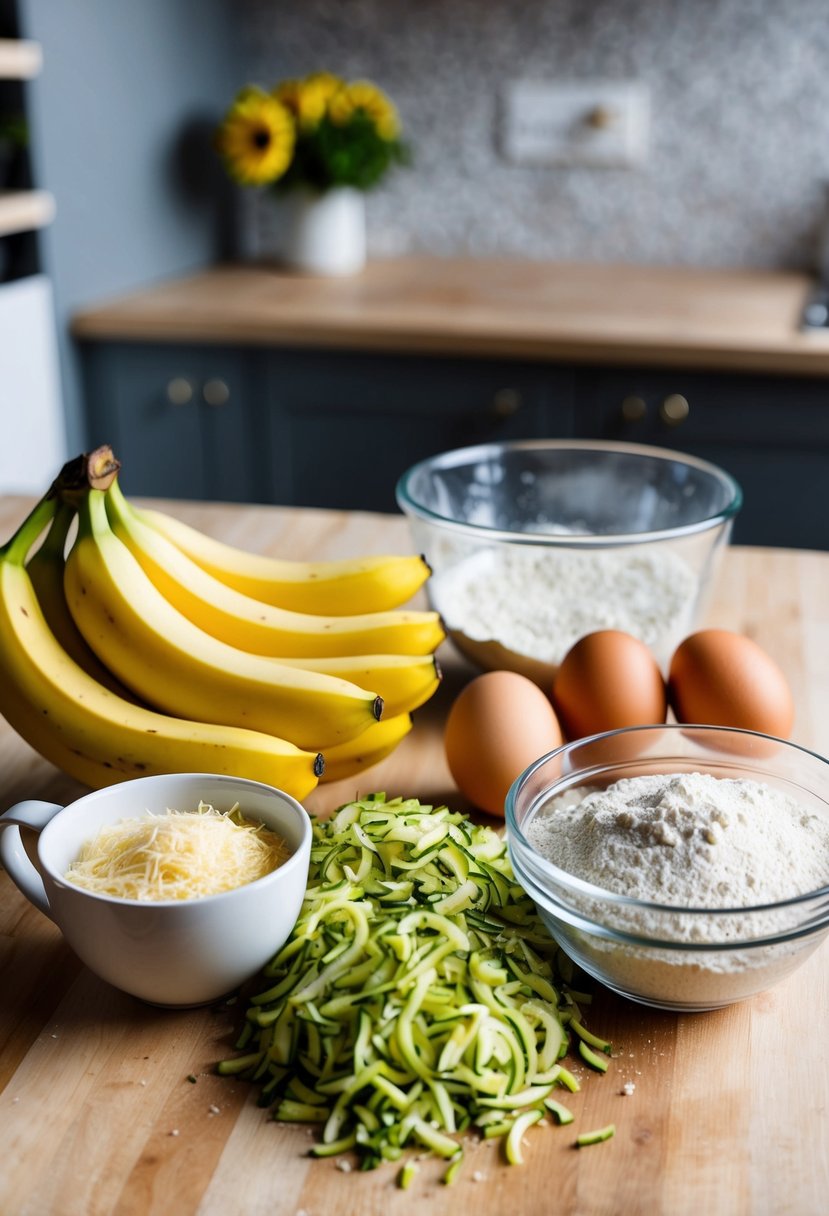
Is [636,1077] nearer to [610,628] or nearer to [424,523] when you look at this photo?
[610,628]

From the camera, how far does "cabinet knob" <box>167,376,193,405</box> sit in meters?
2.41

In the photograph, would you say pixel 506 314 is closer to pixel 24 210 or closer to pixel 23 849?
pixel 24 210

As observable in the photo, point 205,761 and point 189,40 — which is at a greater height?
point 189,40

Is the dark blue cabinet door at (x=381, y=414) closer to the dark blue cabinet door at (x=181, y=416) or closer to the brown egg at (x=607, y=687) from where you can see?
the dark blue cabinet door at (x=181, y=416)

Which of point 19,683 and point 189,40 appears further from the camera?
point 189,40

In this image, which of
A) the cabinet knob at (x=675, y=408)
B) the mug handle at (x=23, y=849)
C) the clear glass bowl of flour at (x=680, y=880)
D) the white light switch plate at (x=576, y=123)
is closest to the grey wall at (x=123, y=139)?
the white light switch plate at (x=576, y=123)

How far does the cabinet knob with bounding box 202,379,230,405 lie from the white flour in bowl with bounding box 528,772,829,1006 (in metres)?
1.82

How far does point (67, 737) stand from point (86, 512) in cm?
17

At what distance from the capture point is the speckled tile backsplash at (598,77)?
2645 millimetres

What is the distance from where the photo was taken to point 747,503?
86.1 inches

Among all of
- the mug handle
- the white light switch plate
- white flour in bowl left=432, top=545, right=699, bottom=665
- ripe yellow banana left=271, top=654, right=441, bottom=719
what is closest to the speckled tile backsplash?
the white light switch plate

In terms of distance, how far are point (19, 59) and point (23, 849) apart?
1.80 m

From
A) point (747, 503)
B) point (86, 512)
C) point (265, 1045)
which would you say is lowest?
point (747, 503)

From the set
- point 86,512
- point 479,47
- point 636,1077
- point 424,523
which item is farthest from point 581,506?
point 479,47
